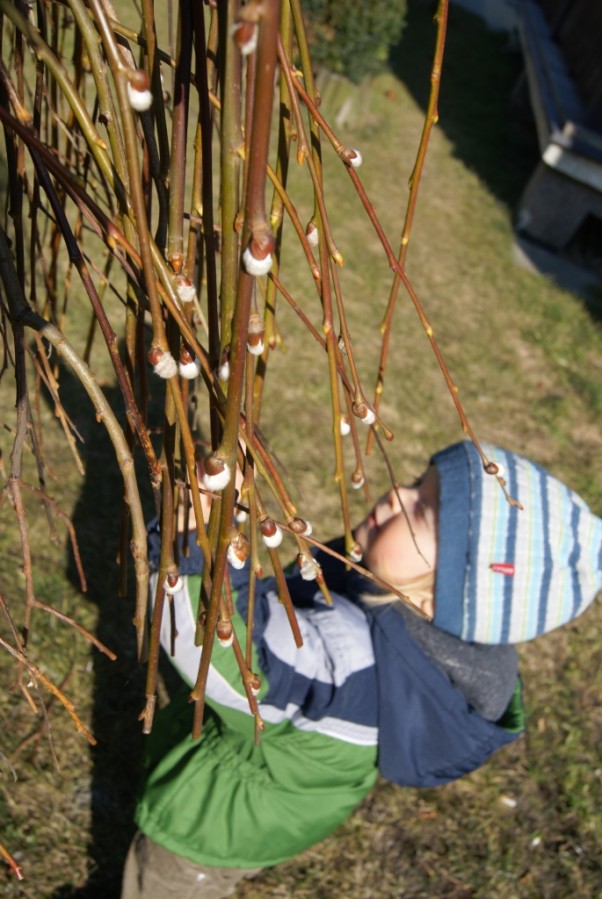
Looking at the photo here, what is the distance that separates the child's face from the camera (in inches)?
66.9

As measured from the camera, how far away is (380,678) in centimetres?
169

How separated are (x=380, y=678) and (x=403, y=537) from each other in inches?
11.6

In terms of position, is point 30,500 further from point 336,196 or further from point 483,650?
point 336,196

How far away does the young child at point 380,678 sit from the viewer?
1.60 m

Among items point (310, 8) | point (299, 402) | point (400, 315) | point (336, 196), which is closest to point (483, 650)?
point (299, 402)

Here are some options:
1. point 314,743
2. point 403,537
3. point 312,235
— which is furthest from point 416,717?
point 312,235

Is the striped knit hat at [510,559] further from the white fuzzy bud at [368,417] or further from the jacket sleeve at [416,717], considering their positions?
the white fuzzy bud at [368,417]

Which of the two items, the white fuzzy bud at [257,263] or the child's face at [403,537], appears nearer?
the white fuzzy bud at [257,263]

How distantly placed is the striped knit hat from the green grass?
740 mm

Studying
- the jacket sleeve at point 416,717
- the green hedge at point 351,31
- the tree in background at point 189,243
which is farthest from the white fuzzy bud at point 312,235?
the green hedge at point 351,31

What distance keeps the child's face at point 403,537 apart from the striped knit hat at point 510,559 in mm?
65

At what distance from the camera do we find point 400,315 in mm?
4512

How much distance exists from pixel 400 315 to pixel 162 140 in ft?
12.5

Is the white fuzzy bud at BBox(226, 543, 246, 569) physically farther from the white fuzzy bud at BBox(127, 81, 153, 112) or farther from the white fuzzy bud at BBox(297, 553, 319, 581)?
the white fuzzy bud at BBox(127, 81, 153, 112)
